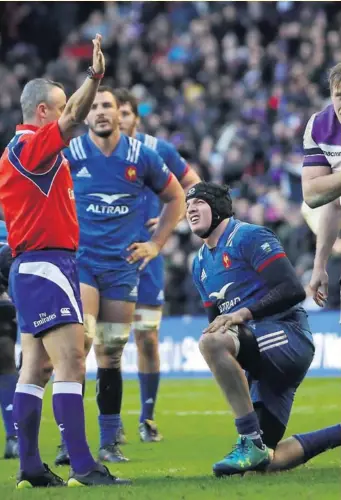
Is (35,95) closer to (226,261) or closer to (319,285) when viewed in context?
(226,261)

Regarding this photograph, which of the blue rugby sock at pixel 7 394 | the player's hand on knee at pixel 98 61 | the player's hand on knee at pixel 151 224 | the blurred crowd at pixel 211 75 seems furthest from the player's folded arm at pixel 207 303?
the blurred crowd at pixel 211 75

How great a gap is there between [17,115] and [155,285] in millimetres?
13312

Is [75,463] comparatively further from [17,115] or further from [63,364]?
[17,115]

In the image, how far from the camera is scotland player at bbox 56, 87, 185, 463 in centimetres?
827

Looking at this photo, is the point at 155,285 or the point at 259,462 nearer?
the point at 259,462

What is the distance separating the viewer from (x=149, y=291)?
32.8 ft

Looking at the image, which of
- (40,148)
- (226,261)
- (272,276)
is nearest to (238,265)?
(226,261)

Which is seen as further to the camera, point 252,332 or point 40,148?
point 252,332

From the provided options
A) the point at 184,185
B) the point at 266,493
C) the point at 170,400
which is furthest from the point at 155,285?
the point at 266,493

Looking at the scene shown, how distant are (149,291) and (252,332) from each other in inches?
128

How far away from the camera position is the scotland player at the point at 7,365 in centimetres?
837

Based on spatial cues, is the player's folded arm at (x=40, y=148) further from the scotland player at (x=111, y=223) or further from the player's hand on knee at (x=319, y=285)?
the scotland player at (x=111, y=223)

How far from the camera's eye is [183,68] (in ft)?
75.2

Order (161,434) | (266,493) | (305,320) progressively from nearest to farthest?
(266,493) < (305,320) < (161,434)
